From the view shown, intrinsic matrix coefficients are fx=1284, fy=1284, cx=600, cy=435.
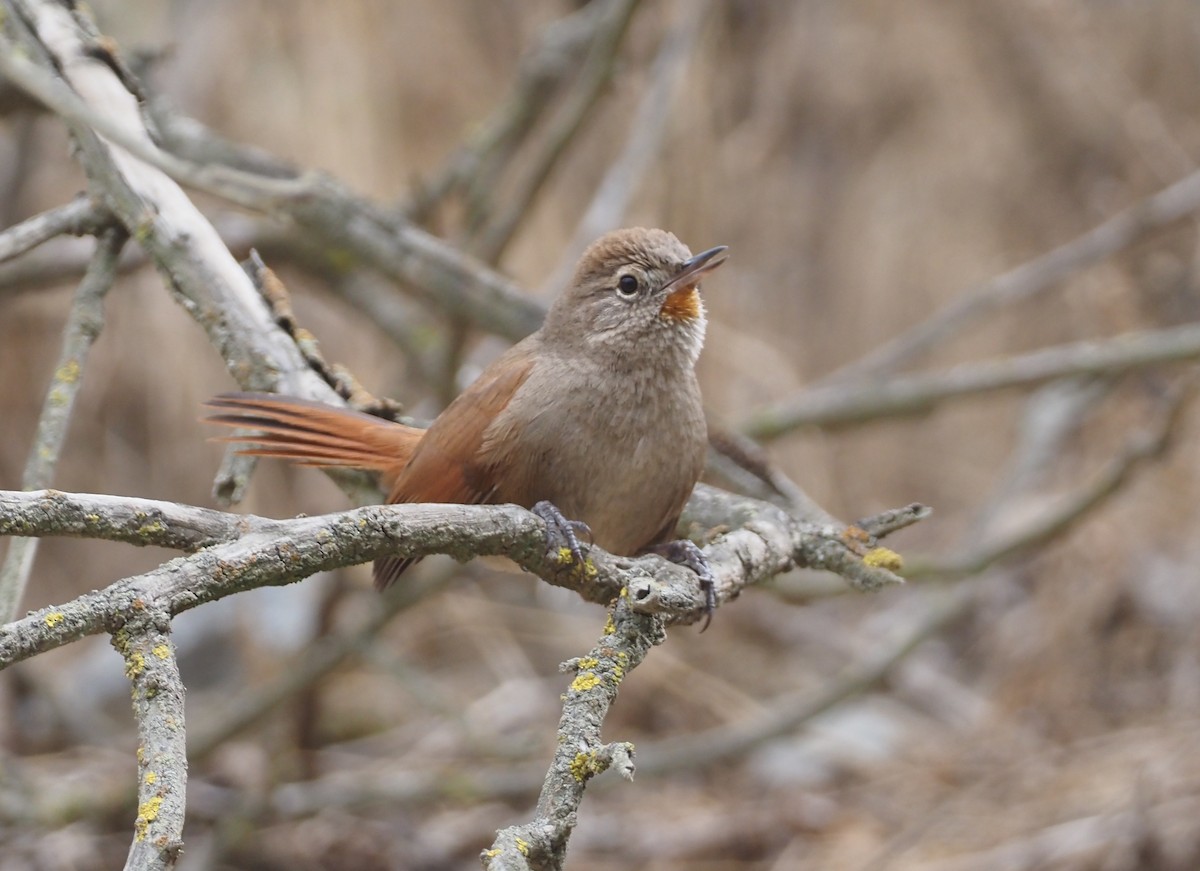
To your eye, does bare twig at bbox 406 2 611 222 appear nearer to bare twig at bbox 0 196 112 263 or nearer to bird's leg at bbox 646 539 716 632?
bare twig at bbox 0 196 112 263

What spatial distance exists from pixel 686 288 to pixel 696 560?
0.81 metres

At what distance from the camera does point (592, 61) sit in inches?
166

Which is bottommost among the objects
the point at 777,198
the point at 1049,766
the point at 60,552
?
the point at 1049,766

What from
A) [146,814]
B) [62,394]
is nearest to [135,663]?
[146,814]

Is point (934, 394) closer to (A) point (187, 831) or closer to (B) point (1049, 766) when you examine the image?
(B) point (1049, 766)

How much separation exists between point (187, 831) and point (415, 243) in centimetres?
256

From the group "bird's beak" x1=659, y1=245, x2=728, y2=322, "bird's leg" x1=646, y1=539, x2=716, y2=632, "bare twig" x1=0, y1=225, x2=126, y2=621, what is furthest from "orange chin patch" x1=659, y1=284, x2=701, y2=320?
"bare twig" x1=0, y1=225, x2=126, y2=621

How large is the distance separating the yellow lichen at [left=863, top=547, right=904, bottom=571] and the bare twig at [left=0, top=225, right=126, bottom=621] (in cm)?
148

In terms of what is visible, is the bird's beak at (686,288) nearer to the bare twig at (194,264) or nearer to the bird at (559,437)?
the bird at (559,437)

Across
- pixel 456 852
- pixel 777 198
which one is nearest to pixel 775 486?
pixel 456 852

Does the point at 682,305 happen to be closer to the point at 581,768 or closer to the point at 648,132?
the point at 581,768

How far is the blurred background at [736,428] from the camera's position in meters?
4.47

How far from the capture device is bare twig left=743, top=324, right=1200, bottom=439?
4.12m

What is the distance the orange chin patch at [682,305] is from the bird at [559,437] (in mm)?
45
